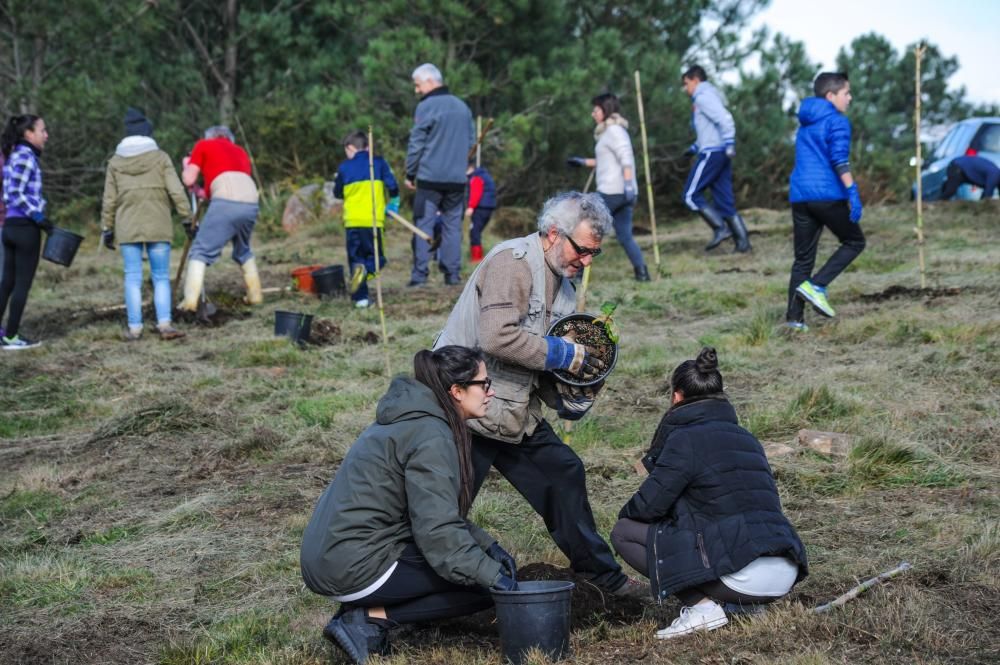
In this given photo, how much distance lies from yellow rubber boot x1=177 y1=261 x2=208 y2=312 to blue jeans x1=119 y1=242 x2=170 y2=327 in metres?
0.56

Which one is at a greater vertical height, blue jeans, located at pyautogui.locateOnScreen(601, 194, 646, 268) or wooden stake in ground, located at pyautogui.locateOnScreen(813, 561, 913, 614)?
blue jeans, located at pyautogui.locateOnScreen(601, 194, 646, 268)

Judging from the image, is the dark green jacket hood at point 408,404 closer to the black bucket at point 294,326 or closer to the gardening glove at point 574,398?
the gardening glove at point 574,398

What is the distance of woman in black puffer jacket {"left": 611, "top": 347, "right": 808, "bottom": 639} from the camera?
4000mm

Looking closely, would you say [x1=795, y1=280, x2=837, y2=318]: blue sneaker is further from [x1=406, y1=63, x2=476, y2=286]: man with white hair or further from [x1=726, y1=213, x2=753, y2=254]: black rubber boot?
[x1=726, y1=213, x2=753, y2=254]: black rubber boot

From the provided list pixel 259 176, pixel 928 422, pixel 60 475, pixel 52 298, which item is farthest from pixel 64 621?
pixel 259 176

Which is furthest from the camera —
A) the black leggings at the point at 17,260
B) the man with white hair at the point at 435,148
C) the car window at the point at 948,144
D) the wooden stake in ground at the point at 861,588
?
the car window at the point at 948,144

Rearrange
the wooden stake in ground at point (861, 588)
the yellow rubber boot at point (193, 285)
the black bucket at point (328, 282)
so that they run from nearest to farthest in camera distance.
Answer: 1. the wooden stake in ground at point (861, 588)
2. the yellow rubber boot at point (193, 285)
3. the black bucket at point (328, 282)

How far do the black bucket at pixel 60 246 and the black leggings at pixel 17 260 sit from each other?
148 mm

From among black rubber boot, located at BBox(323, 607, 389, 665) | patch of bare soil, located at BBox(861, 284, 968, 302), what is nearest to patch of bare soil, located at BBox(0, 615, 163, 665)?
black rubber boot, located at BBox(323, 607, 389, 665)

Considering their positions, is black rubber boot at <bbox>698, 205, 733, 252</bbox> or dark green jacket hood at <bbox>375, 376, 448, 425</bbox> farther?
black rubber boot at <bbox>698, 205, 733, 252</bbox>

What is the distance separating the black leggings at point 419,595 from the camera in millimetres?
3936

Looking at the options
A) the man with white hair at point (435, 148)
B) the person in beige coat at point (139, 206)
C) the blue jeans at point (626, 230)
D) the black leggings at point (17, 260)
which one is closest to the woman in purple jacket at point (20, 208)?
the black leggings at point (17, 260)

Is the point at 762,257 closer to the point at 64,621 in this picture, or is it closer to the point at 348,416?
the point at 348,416

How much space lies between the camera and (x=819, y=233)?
8609 mm
